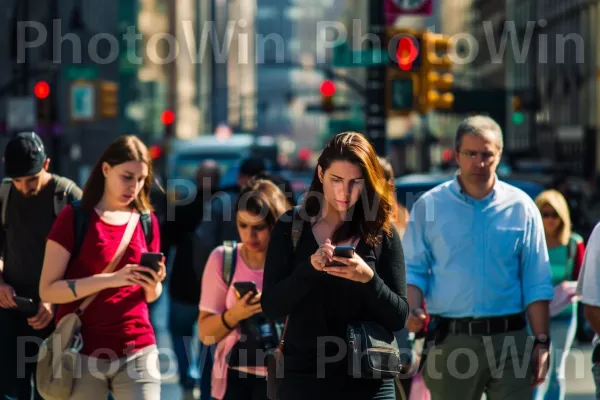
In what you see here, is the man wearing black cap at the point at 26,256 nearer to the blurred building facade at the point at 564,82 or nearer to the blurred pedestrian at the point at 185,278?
the blurred pedestrian at the point at 185,278

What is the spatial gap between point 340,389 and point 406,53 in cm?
1396

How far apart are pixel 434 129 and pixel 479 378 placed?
92069 mm

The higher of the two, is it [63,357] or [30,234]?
[30,234]

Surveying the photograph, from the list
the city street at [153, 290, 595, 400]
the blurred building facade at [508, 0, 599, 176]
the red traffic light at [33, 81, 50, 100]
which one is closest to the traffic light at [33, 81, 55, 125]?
the red traffic light at [33, 81, 50, 100]

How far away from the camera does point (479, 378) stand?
6609mm

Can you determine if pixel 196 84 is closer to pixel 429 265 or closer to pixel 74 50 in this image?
pixel 74 50

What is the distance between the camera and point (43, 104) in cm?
2980

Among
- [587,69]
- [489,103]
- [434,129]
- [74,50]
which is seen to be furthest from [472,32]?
[489,103]

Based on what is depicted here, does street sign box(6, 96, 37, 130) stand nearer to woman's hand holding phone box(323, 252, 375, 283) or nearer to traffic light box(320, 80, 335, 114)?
traffic light box(320, 80, 335, 114)

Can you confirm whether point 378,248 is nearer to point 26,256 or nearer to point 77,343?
point 77,343

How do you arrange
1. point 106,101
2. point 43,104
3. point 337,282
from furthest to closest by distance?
point 106,101 < point 43,104 < point 337,282

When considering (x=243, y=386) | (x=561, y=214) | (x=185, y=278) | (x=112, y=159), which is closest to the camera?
(x=112, y=159)

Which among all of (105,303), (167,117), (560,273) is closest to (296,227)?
(105,303)

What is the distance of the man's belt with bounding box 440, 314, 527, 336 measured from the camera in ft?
21.7
